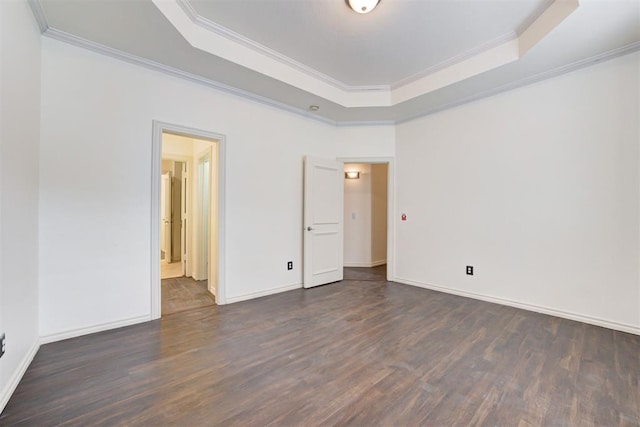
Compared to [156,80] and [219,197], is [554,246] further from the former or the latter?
[156,80]

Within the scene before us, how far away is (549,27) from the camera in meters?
2.38

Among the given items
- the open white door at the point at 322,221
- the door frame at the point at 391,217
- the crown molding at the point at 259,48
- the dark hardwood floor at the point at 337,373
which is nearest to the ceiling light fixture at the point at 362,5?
the crown molding at the point at 259,48

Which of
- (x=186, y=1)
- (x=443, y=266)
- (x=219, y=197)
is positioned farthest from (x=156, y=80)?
(x=443, y=266)

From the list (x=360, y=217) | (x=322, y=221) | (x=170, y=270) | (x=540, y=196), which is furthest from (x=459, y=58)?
(x=170, y=270)

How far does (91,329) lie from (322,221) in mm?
2945

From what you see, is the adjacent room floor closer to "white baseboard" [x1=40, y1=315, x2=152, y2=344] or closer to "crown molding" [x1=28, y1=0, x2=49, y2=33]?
"white baseboard" [x1=40, y1=315, x2=152, y2=344]

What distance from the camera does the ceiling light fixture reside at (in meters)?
2.28

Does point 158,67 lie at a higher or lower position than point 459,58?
lower

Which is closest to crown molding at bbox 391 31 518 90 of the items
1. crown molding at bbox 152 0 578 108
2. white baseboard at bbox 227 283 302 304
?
crown molding at bbox 152 0 578 108

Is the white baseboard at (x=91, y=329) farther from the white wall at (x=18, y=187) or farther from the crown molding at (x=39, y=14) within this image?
the crown molding at (x=39, y=14)

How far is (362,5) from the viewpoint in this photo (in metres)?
2.31

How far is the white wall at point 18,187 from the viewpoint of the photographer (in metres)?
1.62

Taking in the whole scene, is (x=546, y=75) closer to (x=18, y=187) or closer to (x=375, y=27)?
(x=375, y=27)

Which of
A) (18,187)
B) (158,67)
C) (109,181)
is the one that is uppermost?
(158,67)
